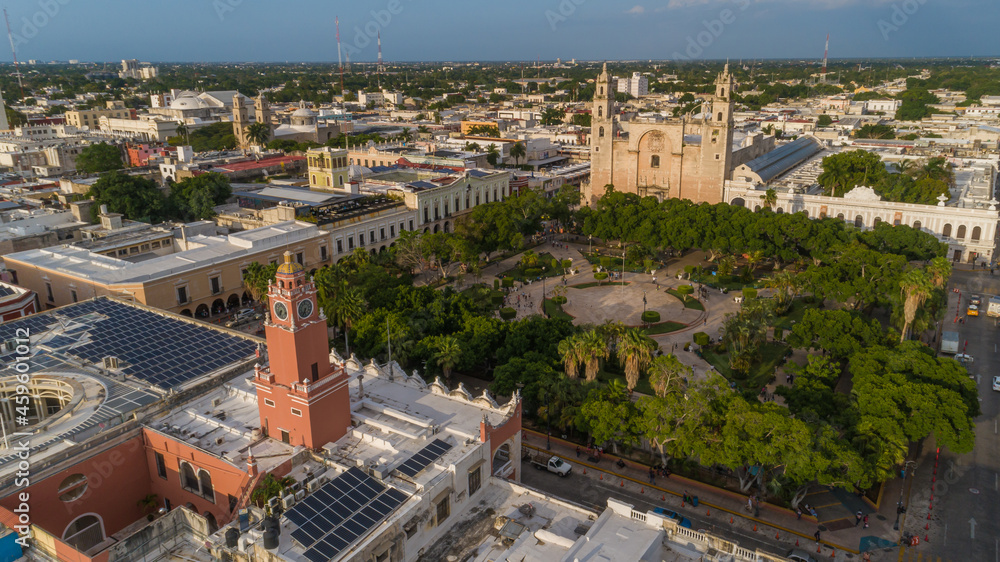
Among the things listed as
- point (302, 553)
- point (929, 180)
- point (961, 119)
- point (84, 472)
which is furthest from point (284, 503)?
point (961, 119)

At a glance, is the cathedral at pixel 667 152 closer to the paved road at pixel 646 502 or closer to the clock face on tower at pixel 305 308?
the paved road at pixel 646 502

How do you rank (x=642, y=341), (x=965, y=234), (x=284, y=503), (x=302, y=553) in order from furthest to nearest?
1. (x=965, y=234)
2. (x=642, y=341)
3. (x=284, y=503)
4. (x=302, y=553)

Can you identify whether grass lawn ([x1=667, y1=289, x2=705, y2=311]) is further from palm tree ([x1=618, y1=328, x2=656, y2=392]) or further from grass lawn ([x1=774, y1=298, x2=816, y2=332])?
palm tree ([x1=618, y1=328, x2=656, y2=392])

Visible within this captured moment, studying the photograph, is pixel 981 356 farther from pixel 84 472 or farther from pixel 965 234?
pixel 84 472

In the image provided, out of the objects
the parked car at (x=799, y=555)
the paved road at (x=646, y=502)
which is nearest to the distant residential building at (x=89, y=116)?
the paved road at (x=646, y=502)

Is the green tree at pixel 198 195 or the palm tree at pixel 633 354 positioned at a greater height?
the green tree at pixel 198 195

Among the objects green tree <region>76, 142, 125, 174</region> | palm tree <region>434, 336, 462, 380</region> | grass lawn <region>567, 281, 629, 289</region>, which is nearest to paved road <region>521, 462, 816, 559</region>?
palm tree <region>434, 336, 462, 380</region>
